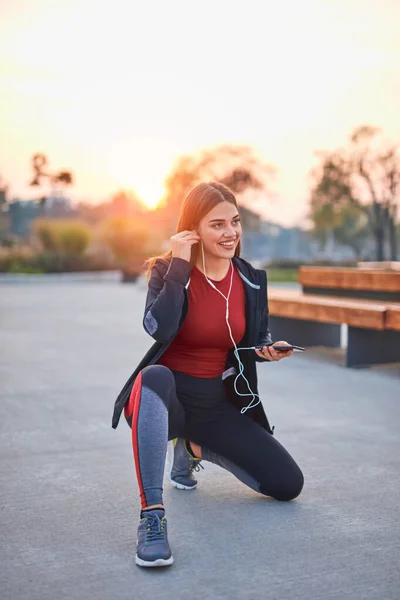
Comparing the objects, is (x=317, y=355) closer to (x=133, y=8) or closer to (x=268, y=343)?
(x=268, y=343)

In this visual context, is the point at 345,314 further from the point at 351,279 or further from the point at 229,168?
the point at 229,168

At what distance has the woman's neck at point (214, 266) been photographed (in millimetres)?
3746

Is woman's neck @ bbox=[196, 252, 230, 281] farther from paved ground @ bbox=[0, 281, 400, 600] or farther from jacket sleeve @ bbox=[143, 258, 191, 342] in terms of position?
paved ground @ bbox=[0, 281, 400, 600]

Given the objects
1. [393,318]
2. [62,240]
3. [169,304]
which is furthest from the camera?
[62,240]

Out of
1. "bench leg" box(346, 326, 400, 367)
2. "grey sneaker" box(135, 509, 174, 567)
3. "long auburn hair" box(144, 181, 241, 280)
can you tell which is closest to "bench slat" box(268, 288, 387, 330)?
"bench leg" box(346, 326, 400, 367)

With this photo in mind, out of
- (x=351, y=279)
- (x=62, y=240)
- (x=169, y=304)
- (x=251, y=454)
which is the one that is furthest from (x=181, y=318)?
(x=62, y=240)

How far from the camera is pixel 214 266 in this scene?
12.3 ft

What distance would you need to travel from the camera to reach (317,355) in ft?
29.6

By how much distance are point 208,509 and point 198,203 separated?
4.38ft

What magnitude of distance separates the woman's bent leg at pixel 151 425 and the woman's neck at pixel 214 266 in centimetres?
55

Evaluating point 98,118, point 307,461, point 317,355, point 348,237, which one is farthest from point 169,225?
point 307,461

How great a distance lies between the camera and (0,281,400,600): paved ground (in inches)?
114

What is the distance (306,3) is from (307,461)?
1028cm

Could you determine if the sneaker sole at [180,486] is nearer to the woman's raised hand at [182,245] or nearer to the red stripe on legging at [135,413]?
the red stripe on legging at [135,413]
